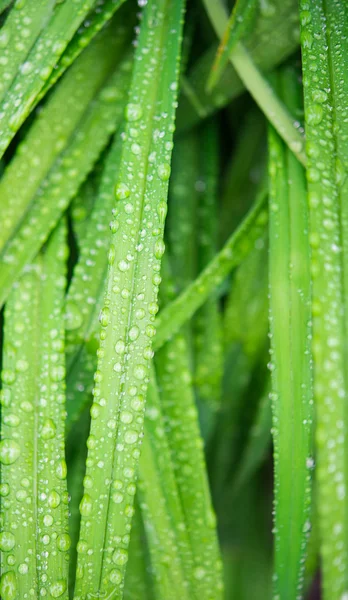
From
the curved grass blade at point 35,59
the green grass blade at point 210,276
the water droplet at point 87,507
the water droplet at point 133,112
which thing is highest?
the curved grass blade at point 35,59

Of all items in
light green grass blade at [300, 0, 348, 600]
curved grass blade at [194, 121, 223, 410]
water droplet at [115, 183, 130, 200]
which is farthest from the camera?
curved grass blade at [194, 121, 223, 410]

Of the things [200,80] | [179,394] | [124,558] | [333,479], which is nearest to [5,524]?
[124,558]

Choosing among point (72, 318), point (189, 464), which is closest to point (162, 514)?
point (189, 464)

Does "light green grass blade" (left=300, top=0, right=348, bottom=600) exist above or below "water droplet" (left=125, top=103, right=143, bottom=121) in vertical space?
below

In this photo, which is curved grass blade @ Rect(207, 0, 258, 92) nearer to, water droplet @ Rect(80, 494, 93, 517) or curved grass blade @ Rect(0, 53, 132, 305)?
curved grass blade @ Rect(0, 53, 132, 305)

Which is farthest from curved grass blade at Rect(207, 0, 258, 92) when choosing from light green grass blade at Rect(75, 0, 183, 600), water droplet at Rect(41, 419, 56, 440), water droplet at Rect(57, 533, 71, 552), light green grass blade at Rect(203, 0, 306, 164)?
water droplet at Rect(57, 533, 71, 552)

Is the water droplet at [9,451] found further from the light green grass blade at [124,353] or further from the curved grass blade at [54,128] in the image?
the curved grass blade at [54,128]

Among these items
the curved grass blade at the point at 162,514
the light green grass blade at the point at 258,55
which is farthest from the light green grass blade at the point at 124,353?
the light green grass blade at the point at 258,55
